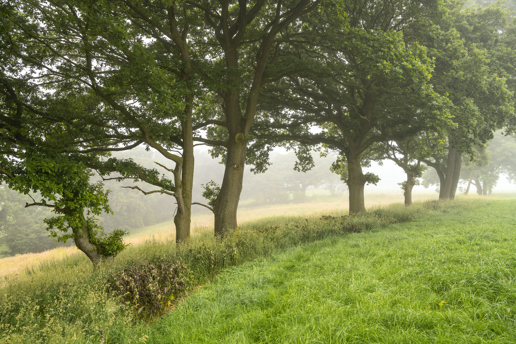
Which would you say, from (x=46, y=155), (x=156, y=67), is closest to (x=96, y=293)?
(x=46, y=155)

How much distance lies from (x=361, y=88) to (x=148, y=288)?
39.9 feet

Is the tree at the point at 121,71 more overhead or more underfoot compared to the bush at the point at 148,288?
more overhead

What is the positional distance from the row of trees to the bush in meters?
2.98

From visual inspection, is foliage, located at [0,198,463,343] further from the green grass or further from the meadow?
the green grass

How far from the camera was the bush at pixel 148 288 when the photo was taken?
446cm

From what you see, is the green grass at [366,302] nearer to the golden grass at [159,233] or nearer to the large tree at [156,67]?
the large tree at [156,67]

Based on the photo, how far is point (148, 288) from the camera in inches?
181

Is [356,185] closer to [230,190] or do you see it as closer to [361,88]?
[361,88]

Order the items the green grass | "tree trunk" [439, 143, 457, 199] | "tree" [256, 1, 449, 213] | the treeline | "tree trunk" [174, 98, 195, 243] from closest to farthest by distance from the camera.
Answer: the green grass, "tree trunk" [174, 98, 195, 243], "tree" [256, 1, 449, 213], "tree trunk" [439, 143, 457, 199], the treeline

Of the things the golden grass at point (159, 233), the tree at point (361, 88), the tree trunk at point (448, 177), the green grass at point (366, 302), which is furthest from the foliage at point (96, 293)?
the tree trunk at point (448, 177)

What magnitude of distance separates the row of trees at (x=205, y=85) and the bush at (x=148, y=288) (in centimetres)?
298

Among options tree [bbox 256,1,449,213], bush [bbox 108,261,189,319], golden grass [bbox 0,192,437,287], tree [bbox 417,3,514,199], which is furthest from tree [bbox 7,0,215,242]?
tree [bbox 417,3,514,199]

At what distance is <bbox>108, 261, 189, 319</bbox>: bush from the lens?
4.46 metres

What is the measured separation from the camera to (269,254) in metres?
7.62
